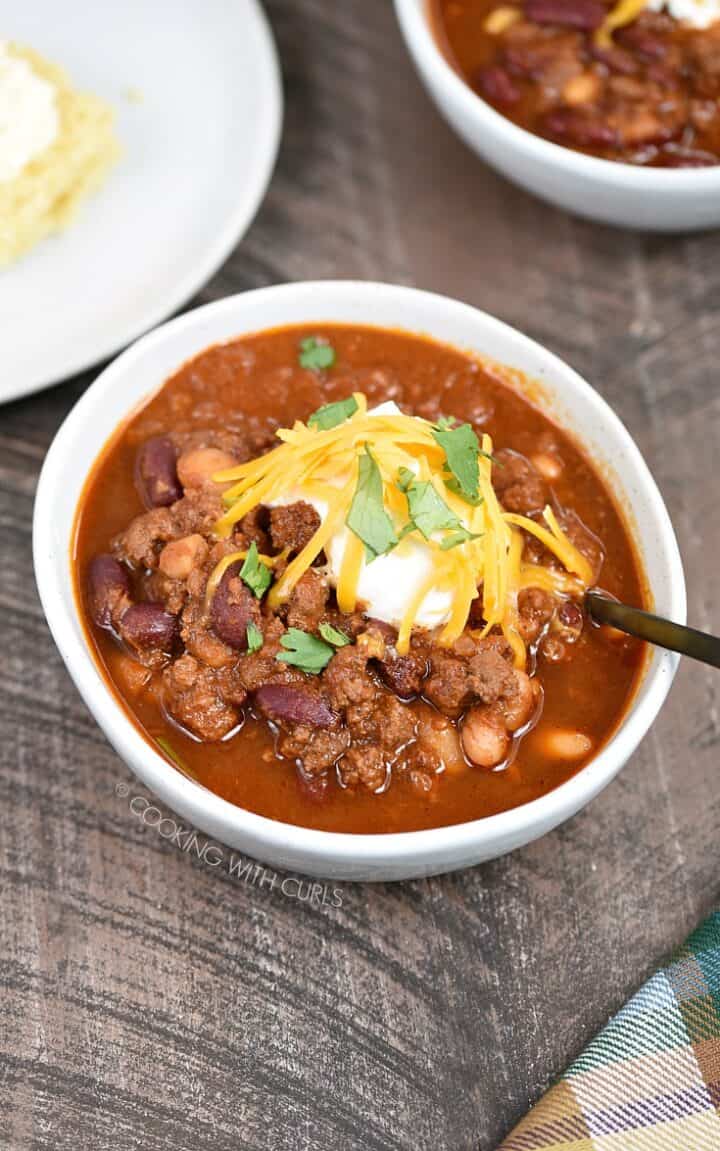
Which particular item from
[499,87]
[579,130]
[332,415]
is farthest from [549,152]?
[332,415]

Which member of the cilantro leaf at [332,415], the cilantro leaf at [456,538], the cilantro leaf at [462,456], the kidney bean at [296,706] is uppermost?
the cilantro leaf at [462,456]

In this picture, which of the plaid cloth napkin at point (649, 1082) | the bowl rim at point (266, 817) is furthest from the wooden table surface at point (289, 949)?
the bowl rim at point (266, 817)

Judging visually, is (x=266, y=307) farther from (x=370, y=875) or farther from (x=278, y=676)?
(x=370, y=875)

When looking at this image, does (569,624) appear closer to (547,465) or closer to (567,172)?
(547,465)

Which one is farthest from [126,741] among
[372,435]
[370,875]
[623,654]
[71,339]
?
[71,339]

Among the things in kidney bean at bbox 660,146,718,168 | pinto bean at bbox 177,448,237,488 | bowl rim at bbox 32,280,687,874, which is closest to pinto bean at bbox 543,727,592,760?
bowl rim at bbox 32,280,687,874

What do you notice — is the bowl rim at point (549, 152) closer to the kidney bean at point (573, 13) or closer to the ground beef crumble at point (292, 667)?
→ the kidney bean at point (573, 13)
